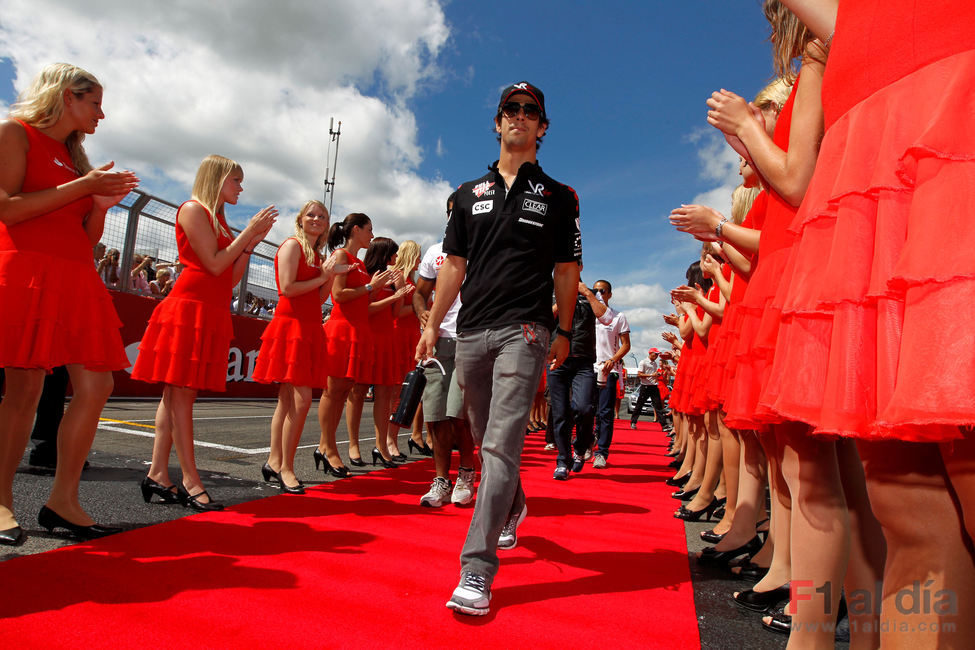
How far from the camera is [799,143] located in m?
1.48

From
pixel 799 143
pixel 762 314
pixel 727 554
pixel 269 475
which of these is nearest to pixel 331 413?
pixel 269 475

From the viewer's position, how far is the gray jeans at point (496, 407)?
7.07 feet

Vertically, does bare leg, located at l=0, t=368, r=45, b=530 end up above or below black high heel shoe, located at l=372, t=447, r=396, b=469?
above

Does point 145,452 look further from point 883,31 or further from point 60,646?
point 883,31

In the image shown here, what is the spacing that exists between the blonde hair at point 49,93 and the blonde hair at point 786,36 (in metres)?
2.80

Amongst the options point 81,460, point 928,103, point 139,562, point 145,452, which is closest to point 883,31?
point 928,103

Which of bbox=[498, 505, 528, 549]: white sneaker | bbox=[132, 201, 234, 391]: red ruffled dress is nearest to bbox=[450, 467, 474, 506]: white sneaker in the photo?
bbox=[498, 505, 528, 549]: white sneaker

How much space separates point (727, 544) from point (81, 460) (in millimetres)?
2984

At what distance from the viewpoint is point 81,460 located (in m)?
2.61

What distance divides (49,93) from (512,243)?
2.13 metres

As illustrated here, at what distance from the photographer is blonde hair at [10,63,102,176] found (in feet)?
8.45

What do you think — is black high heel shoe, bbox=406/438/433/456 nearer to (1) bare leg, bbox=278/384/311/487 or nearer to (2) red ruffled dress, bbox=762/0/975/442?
(1) bare leg, bbox=278/384/311/487

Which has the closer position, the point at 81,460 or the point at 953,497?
the point at 953,497

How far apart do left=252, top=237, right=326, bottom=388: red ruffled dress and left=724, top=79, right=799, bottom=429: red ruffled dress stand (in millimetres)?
2954
